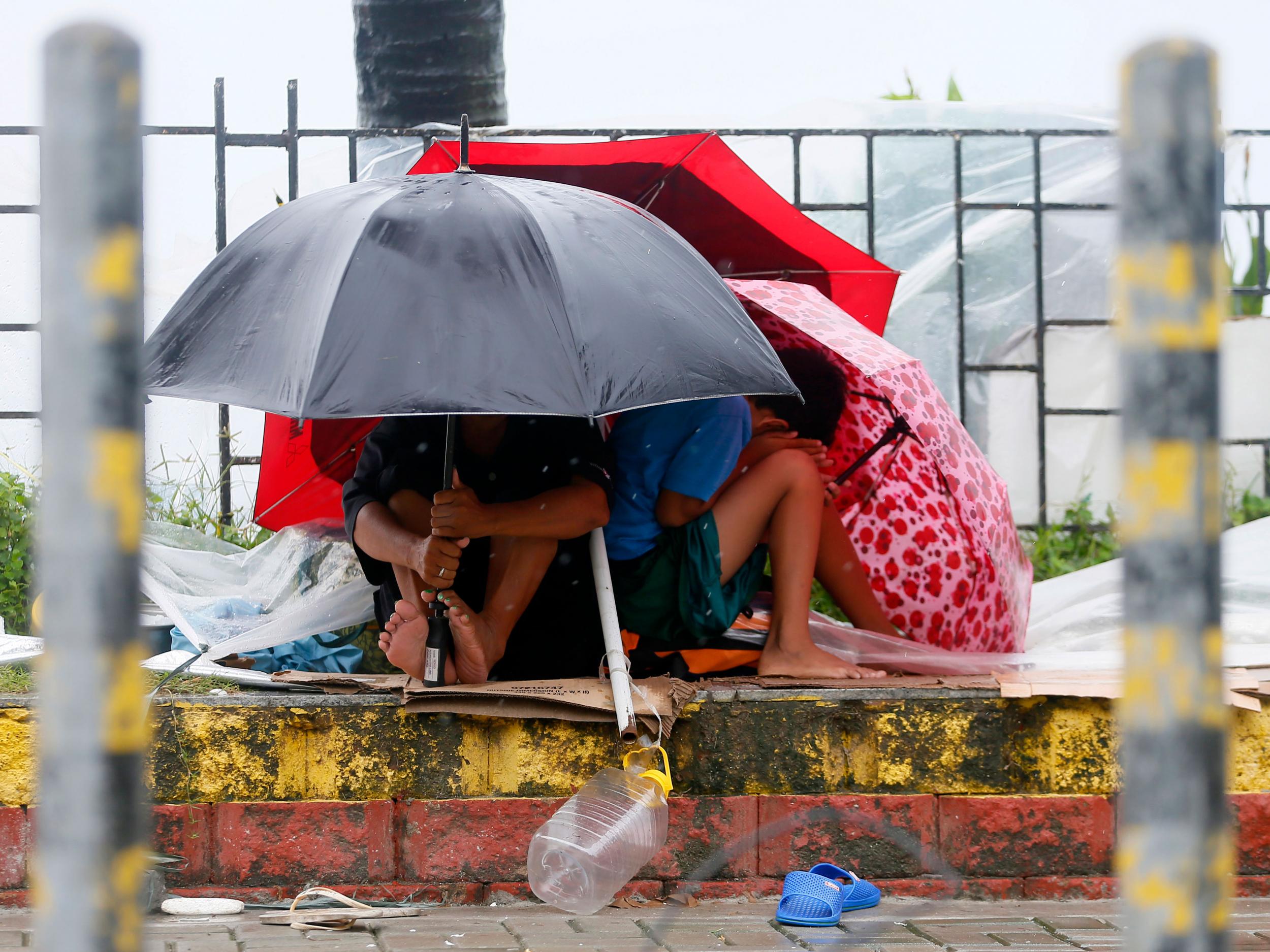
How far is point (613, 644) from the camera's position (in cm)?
328

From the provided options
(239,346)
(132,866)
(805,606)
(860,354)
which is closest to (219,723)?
(239,346)

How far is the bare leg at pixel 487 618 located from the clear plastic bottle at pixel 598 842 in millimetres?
437

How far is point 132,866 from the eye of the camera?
936 millimetres

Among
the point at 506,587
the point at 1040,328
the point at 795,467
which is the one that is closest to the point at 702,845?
the point at 506,587

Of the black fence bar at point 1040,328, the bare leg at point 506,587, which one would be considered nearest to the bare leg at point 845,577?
the bare leg at point 506,587

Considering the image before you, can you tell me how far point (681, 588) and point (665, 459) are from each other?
0.36m

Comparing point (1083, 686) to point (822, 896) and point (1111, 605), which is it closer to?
point (822, 896)

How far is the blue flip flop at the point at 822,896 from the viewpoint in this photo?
3.06 m

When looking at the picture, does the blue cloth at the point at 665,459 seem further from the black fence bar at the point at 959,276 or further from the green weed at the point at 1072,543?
the green weed at the point at 1072,543

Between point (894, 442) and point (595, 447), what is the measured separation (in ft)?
3.69

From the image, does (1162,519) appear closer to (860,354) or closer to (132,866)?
(132,866)

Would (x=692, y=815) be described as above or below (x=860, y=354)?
below

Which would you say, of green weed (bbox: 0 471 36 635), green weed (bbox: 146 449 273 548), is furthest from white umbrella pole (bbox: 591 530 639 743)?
green weed (bbox: 0 471 36 635)

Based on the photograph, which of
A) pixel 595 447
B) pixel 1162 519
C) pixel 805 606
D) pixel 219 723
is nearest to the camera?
pixel 1162 519
